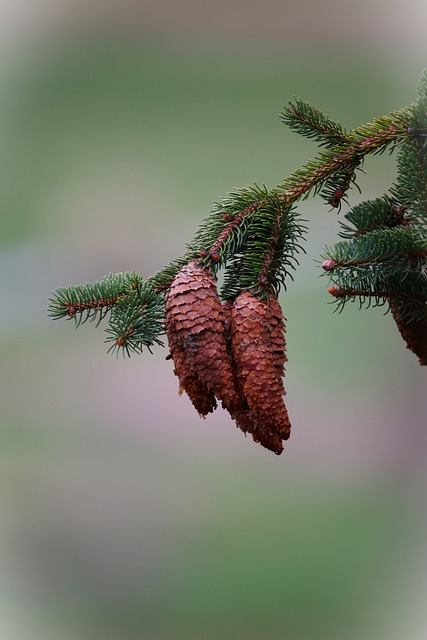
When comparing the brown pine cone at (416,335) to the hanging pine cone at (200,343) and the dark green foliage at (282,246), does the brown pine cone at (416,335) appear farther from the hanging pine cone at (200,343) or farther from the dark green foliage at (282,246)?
the hanging pine cone at (200,343)

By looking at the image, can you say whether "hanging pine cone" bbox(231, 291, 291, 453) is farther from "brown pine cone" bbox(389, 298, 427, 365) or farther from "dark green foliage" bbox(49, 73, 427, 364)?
"brown pine cone" bbox(389, 298, 427, 365)

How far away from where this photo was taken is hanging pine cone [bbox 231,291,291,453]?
29 centimetres

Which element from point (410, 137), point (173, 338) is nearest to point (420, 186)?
point (410, 137)

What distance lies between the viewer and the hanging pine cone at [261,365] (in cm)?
29

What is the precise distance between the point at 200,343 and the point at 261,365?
1.1 inches

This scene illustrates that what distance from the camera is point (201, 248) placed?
0.33 m

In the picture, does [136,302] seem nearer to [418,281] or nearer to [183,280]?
[183,280]

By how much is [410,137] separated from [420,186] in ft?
0.08

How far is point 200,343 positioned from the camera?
0.96 ft

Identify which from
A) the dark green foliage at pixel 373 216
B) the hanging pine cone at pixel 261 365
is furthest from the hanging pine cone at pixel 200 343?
the dark green foliage at pixel 373 216

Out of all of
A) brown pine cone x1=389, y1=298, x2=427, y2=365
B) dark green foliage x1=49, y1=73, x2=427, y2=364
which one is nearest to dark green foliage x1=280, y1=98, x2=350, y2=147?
dark green foliage x1=49, y1=73, x2=427, y2=364

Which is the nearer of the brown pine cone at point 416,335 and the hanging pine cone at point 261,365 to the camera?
the hanging pine cone at point 261,365

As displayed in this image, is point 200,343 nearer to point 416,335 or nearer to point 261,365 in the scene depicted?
point 261,365

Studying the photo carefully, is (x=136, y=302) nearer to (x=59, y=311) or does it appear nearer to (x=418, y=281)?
(x=59, y=311)
